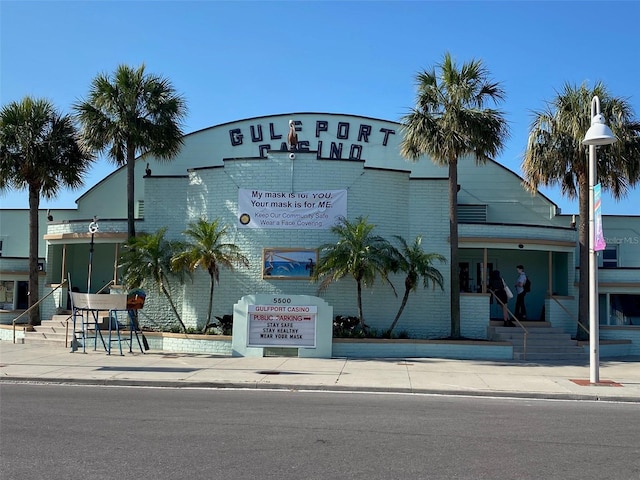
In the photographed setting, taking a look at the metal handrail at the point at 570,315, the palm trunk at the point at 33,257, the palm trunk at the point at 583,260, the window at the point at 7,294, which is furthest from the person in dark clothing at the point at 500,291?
the window at the point at 7,294

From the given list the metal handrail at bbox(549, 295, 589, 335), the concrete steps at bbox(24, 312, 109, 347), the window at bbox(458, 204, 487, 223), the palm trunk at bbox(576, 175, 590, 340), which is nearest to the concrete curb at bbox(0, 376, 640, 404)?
the concrete steps at bbox(24, 312, 109, 347)

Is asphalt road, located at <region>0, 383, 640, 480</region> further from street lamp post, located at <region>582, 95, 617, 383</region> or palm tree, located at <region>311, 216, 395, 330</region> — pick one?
palm tree, located at <region>311, 216, 395, 330</region>

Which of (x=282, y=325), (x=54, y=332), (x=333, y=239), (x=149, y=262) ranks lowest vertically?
(x=54, y=332)

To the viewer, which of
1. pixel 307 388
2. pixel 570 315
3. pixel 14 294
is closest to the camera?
pixel 307 388

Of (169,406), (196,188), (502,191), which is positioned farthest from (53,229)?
(502,191)

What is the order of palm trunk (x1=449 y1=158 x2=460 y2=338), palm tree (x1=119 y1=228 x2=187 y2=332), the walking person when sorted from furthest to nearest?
the walking person → palm tree (x1=119 y1=228 x2=187 y2=332) → palm trunk (x1=449 y1=158 x2=460 y2=338)

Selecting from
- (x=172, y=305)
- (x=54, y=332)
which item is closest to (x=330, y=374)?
(x=172, y=305)

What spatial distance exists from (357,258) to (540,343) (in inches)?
251

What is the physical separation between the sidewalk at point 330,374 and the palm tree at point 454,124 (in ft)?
13.5

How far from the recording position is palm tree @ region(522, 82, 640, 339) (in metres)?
19.5

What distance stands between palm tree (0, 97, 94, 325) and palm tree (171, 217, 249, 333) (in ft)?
17.5

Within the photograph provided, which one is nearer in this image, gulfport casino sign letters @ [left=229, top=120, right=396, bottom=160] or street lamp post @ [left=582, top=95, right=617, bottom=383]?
street lamp post @ [left=582, top=95, right=617, bottom=383]

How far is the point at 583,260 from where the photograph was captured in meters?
20.5

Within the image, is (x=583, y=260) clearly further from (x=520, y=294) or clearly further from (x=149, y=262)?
(x=149, y=262)
